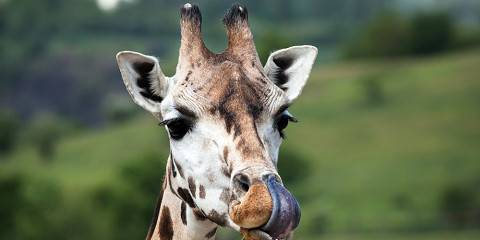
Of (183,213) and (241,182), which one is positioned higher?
(241,182)

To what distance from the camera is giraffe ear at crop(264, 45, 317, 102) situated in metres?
12.0

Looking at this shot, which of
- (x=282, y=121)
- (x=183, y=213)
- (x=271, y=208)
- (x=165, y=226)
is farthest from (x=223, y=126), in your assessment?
(x=165, y=226)

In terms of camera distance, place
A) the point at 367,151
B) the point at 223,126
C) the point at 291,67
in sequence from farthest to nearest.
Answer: the point at 367,151, the point at 291,67, the point at 223,126

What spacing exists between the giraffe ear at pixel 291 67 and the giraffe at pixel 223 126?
1cm

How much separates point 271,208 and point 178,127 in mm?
1751

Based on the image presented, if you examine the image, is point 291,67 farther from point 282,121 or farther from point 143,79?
point 143,79

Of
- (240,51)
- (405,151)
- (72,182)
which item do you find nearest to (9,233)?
(72,182)

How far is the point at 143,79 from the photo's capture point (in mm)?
11680

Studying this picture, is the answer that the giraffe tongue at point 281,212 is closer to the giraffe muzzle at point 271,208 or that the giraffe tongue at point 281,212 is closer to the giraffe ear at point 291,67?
the giraffe muzzle at point 271,208

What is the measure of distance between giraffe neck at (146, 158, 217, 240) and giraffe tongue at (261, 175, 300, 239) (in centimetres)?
157

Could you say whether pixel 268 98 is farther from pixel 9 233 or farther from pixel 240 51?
pixel 9 233

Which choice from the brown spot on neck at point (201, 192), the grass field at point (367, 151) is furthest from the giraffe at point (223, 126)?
the grass field at point (367, 151)

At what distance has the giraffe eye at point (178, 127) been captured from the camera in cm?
1095

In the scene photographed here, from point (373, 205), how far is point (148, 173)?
1126 inches
